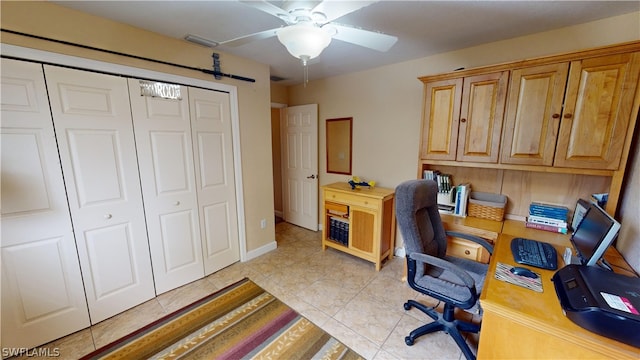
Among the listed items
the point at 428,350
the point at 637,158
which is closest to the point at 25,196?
the point at 428,350

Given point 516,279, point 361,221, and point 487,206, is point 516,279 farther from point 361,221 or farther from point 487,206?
point 361,221

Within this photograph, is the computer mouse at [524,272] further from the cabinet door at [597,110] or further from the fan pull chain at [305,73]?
the fan pull chain at [305,73]

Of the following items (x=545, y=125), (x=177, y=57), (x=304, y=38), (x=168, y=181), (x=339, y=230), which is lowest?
(x=339, y=230)

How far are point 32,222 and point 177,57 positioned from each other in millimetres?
1622

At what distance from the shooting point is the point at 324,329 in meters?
1.83

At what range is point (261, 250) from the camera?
3.01 metres

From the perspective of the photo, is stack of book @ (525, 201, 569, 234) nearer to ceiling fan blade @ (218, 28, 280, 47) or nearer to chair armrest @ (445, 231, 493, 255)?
chair armrest @ (445, 231, 493, 255)

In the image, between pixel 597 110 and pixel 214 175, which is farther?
pixel 214 175

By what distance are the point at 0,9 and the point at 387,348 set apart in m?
3.24

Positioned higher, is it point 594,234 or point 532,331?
point 594,234

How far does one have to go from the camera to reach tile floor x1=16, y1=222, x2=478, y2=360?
168cm

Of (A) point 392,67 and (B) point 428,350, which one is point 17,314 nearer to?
(B) point 428,350

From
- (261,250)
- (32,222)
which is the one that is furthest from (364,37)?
(261,250)

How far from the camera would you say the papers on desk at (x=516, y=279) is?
3.96ft
